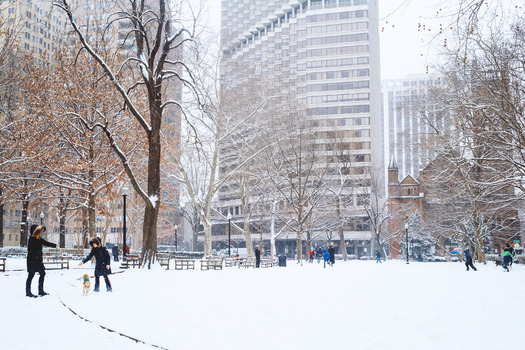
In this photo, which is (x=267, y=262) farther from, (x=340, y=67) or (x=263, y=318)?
(x=340, y=67)

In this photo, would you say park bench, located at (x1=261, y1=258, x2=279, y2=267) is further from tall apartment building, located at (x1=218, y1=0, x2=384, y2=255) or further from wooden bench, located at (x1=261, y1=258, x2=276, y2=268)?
tall apartment building, located at (x1=218, y1=0, x2=384, y2=255)

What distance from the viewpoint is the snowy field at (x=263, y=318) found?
7.79m

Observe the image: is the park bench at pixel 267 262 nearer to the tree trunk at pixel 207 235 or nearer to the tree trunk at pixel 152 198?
the tree trunk at pixel 207 235

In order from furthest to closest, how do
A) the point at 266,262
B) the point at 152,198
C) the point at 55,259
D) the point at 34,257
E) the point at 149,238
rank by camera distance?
1. the point at 266,262
2. the point at 55,259
3. the point at 152,198
4. the point at 149,238
5. the point at 34,257

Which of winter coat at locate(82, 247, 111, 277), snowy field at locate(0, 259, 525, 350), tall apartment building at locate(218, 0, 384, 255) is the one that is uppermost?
tall apartment building at locate(218, 0, 384, 255)

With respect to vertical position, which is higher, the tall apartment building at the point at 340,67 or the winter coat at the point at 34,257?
the tall apartment building at the point at 340,67

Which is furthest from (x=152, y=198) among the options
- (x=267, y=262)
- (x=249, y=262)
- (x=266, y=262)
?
(x=267, y=262)

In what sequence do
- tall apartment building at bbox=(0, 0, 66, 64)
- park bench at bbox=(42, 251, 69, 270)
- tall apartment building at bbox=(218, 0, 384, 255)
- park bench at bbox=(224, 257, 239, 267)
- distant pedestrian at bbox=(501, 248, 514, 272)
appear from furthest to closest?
1. tall apartment building at bbox=(218, 0, 384, 255)
2. park bench at bbox=(224, 257, 239, 267)
3. distant pedestrian at bbox=(501, 248, 514, 272)
4. park bench at bbox=(42, 251, 69, 270)
5. tall apartment building at bbox=(0, 0, 66, 64)

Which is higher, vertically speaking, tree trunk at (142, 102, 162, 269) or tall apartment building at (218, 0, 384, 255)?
tall apartment building at (218, 0, 384, 255)

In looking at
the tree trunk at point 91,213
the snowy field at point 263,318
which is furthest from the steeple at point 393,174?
the snowy field at point 263,318

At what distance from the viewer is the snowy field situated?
25.6 feet

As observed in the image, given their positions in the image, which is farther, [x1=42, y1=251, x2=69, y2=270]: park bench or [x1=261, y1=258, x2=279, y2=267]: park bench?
[x1=261, y1=258, x2=279, y2=267]: park bench

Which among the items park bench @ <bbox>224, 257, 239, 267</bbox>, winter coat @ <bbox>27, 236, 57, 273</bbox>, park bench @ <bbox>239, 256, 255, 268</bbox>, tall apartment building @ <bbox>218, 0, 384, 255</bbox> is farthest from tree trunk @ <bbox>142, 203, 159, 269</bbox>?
tall apartment building @ <bbox>218, 0, 384, 255</bbox>

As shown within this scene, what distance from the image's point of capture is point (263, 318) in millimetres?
9742
